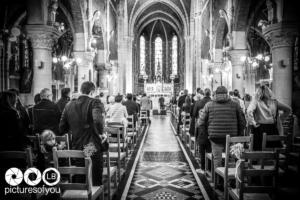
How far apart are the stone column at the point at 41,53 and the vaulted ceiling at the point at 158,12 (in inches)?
769

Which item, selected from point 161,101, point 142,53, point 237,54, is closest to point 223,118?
point 237,54

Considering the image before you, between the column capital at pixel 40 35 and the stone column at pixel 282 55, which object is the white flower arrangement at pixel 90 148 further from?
the stone column at pixel 282 55

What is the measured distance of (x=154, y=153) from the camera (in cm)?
830

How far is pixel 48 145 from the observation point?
14.3 ft

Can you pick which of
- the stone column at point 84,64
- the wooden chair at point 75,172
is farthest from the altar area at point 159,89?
the wooden chair at point 75,172

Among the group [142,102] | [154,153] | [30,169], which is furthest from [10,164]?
[142,102]

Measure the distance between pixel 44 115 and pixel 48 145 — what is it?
823 mm

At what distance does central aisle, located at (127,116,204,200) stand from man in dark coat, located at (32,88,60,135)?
1.86 m

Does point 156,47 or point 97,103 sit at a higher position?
point 156,47

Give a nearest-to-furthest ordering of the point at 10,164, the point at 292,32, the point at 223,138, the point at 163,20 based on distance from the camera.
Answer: the point at 10,164 < the point at 223,138 < the point at 292,32 < the point at 163,20

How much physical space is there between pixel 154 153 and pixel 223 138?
387 centimetres

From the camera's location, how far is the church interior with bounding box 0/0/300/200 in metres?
3.73

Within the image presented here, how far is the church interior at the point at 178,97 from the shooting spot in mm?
3729

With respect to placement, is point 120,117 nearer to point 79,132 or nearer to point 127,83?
point 79,132
